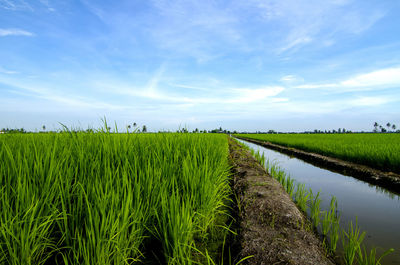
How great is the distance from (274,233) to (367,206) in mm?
2977

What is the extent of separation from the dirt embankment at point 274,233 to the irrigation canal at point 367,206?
0.89 m

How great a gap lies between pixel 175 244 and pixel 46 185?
98 centimetres

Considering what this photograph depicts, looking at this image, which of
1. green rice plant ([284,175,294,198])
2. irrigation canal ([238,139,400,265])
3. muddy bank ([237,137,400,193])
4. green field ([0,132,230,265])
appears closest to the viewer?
green field ([0,132,230,265])

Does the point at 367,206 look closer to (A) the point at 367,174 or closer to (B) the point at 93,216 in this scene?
(A) the point at 367,174

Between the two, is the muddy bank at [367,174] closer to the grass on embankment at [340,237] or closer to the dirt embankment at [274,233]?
the grass on embankment at [340,237]

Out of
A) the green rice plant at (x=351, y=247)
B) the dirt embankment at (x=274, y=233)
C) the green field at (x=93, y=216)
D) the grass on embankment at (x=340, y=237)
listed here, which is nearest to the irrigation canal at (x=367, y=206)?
the grass on embankment at (x=340, y=237)

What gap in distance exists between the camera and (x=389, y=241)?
229 cm

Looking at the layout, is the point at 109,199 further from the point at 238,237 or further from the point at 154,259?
the point at 238,237

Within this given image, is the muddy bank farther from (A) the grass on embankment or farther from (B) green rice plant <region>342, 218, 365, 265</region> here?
(B) green rice plant <region>342, 218, 365, 265</region>

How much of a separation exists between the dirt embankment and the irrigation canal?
0.89 meters

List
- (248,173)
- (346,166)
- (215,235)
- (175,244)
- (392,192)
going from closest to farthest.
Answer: (175,244), (215,235), (248,173), (392,192), (346,166)

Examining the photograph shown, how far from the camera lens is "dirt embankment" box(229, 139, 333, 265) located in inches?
56.3

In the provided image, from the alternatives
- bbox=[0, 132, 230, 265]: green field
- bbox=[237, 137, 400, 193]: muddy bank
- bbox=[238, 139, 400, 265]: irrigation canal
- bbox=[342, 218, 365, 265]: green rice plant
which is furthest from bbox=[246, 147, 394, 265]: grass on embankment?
bbox=[237, 137, 400, 193]: muddy bank

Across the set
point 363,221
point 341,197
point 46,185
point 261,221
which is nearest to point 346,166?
point 341,197
